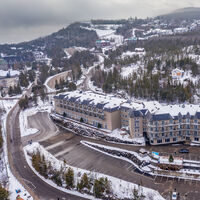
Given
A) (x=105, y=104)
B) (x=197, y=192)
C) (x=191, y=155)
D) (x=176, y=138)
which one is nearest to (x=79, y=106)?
(x=105, y=104)

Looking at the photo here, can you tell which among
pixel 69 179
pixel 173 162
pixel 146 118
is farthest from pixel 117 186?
pixel 146 118

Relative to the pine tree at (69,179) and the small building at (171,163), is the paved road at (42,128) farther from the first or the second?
the small building at (171,163)

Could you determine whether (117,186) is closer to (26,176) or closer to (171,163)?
(171,163)

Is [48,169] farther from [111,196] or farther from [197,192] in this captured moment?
[197,192]

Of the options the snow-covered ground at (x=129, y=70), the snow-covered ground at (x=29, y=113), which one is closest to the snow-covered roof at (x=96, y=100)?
the snow-covered ground at (x=29, y=113)

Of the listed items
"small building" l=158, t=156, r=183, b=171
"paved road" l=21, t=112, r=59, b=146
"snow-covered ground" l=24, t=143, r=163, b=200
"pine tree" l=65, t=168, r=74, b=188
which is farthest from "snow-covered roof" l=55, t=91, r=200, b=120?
"pine tree" l=65, t=168, r=74, b=188


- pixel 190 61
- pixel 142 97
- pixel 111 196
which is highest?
pixel 190 61

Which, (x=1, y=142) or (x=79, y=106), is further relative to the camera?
(x=79, y=106)
